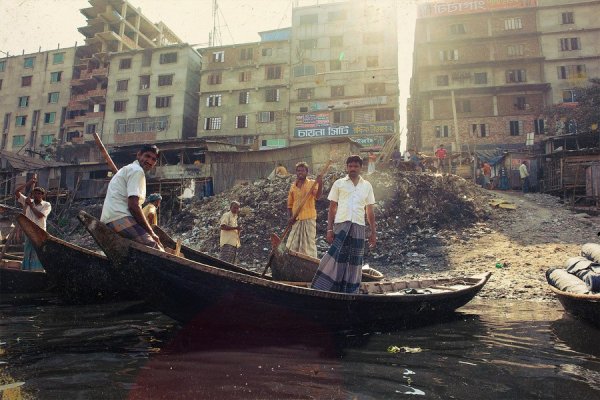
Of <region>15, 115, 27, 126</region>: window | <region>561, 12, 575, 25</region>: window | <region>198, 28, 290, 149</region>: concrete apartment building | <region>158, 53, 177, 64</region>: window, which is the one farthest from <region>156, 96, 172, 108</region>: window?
<region>561, 12, 575, 25</region>: window

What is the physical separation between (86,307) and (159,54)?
116 feet

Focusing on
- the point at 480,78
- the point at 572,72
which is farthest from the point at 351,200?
the point at 572,72

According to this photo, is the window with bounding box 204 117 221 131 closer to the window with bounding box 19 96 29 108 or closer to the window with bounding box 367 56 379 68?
the window with bounding box 367 56 379 68

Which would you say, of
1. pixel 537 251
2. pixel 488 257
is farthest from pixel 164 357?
pixel 537 251

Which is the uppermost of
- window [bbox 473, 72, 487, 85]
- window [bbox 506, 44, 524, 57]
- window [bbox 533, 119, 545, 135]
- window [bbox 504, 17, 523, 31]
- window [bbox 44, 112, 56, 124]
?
window [bbox 504, 17, 523, 31]

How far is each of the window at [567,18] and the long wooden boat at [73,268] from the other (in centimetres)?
4090

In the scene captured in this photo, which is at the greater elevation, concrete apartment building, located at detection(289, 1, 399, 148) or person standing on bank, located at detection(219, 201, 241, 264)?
concrete apartment building, located at detection(289, 1, 399, 148)

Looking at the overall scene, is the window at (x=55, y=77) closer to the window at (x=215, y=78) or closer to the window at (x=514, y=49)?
the window at (x=215, y=78)

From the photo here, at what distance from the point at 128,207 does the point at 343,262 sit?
2692 millimetres

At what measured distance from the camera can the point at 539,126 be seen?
96.7ft

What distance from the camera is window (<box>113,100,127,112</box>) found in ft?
114

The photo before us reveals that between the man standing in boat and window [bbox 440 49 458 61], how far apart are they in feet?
116

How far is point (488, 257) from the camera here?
10414 millimetres

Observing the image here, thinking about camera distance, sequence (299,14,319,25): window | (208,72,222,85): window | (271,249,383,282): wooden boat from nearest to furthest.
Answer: (271,249,383,282): wooden boat, (299,14,319,25): window, (208,72,222,85): window
